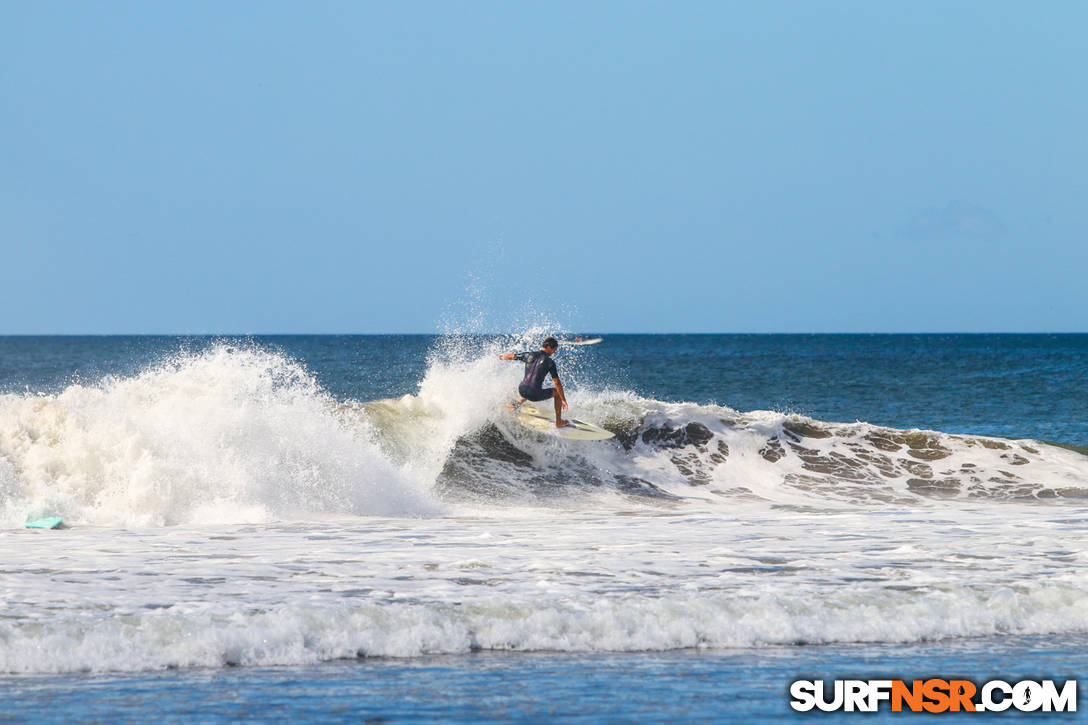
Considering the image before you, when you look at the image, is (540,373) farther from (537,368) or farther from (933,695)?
(933,695)

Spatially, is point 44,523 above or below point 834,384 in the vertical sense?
below

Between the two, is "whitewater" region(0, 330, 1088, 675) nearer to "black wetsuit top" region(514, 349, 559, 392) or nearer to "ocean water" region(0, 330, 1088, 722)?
"ocean water" region(0, 330, 1088, 722)

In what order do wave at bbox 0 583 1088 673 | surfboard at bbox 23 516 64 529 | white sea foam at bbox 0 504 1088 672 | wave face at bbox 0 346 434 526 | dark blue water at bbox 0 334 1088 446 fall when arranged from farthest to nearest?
dark blue water at bbox 0 334 1088 446 < wave face at bbox 0 346 434 526 < surfboard at bbox 23 516 64 529 < white sea foam at bbox 0 504 1088 672 < wave at bbox 0 583 1088 673

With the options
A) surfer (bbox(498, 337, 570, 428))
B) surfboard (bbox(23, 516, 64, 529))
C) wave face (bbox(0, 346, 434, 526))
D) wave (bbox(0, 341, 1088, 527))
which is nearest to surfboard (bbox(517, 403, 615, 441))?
wave (bbox(0, 341, 1088, 527))

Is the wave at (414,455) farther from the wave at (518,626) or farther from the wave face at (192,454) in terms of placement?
the wave at (518,626)

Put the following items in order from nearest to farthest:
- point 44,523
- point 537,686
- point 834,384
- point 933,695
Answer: point 933,695 < point 537,686 < point 44,523 < point 834,384

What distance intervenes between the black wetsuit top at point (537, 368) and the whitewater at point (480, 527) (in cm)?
157

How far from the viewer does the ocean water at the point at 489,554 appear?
695cm

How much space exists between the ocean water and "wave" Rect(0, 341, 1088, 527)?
5 centimetres

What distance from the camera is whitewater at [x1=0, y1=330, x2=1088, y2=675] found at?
7.94 m

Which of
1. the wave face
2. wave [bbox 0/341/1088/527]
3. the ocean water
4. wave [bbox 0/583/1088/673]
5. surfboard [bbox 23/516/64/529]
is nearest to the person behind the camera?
the ocean water

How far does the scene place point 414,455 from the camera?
1778cm

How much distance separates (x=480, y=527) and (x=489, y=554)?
90.9 inches

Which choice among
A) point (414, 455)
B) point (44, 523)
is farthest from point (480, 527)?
point (44, 523)
